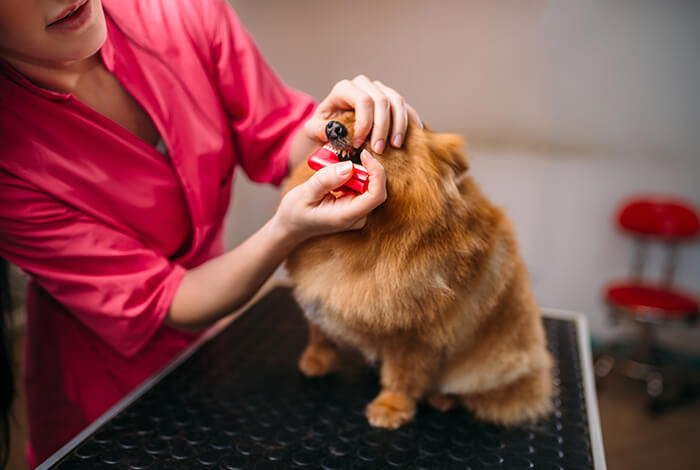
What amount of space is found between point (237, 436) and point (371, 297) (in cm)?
37

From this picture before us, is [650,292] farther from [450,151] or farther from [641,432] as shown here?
[450,151]

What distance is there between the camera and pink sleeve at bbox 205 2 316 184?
0.96 metres

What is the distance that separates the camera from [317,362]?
1.09 m

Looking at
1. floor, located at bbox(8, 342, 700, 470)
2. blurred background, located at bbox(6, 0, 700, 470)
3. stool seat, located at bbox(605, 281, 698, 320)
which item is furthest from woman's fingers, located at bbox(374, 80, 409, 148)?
stool seat, located at bbox(605, 281, 698, 320)

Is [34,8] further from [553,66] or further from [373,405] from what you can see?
[553,66]

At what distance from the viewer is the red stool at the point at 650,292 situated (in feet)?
7.69

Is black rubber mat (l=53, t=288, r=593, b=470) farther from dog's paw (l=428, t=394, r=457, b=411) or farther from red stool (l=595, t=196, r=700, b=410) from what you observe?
red stool (l=595, t=196, r=700, b=410)

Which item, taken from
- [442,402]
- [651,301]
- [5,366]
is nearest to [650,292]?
[651,301]

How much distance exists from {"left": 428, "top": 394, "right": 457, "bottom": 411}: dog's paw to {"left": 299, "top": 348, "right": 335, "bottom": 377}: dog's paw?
236 millimetres

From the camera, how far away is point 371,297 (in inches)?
30.6

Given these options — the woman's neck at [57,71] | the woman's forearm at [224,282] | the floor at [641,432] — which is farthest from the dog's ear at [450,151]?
the floor at [641,432]

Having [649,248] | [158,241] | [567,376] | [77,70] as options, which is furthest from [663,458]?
[77,70]

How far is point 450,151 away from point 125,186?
1.82 feet

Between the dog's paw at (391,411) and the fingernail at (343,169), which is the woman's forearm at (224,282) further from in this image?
the dog's paw at (391,411)
